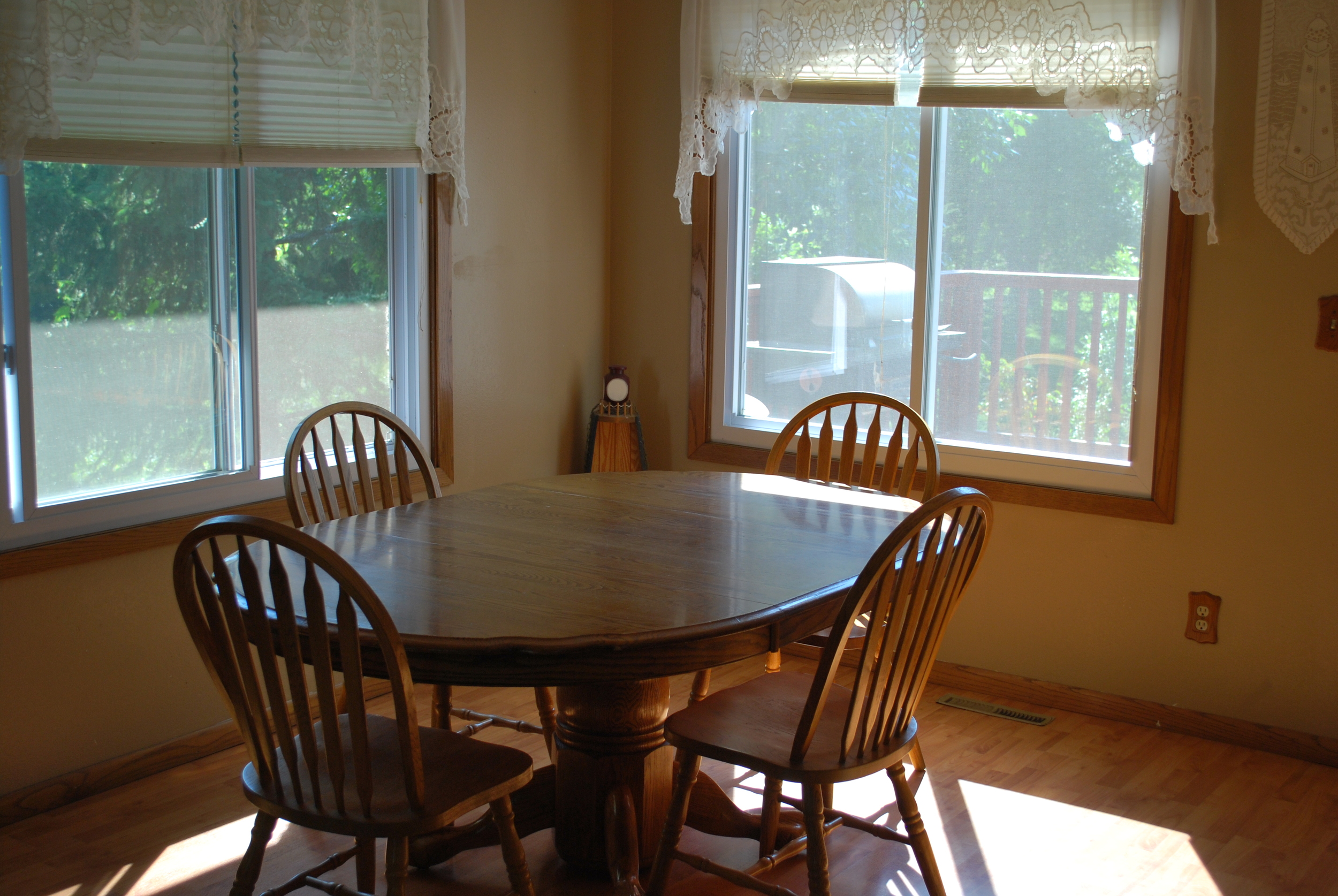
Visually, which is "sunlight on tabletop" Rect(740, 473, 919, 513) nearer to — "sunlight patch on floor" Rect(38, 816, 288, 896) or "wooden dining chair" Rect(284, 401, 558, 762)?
"wooden dining chair" Rect(284, 401, 558, 762)

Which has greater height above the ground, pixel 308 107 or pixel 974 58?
pixel 974 58

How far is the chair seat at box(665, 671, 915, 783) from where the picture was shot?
6.48ft

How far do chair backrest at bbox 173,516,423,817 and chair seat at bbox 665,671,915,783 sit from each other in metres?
0.54

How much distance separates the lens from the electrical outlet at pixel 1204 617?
318 cm

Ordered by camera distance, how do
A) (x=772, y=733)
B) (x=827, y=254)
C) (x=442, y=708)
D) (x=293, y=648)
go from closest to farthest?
1. (x=293, y=648)
2. (x=772, y=733)
3. (x=442, y=708)
4. (x=827, y=254)

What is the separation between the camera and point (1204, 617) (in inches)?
126

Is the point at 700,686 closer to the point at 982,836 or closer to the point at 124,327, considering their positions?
the point at 982,836

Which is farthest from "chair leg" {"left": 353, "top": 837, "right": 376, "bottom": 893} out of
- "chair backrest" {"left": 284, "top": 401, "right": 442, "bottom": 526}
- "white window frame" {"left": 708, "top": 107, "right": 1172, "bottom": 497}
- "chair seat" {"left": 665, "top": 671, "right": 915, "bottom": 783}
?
"white window frame" {"left": 708, "top": 107, "right": 1172, "bottom": 497}

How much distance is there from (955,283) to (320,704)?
2.40 metres

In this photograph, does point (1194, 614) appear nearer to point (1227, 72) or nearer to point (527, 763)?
point (1227, 72)

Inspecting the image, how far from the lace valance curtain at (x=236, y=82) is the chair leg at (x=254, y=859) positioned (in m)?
1.44

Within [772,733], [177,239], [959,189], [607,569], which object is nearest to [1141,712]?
[959,189]

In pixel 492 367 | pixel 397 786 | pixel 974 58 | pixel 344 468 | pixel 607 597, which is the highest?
pixel 974 58

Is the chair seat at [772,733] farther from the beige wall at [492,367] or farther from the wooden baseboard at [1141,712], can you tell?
the beige wall at [492,367]
